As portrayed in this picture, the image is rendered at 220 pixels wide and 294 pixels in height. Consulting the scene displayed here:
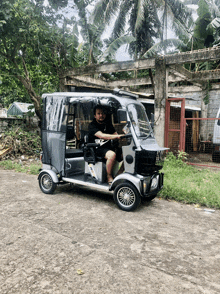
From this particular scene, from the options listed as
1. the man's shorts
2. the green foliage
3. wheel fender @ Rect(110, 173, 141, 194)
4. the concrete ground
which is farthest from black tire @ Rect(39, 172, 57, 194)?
the green foliage

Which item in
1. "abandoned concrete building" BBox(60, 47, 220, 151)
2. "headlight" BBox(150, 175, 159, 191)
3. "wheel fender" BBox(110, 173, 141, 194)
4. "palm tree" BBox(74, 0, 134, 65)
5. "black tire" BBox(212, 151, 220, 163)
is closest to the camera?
"wheel fender" BBox(110, 173, 141, 194)

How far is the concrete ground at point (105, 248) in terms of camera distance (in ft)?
7.83

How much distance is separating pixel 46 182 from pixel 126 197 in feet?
6.74

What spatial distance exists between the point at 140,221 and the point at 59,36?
8.80 m

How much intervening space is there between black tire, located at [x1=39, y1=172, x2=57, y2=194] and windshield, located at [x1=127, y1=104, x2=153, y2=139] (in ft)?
7.30

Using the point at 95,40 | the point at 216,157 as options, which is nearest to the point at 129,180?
the point at 216,157

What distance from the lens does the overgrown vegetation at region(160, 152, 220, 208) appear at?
501 centimetres

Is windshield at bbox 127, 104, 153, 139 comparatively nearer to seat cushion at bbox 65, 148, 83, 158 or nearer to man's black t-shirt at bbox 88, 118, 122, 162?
man's black t-shirt at bbox 88, 118, 122, 162

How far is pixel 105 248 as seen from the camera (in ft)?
10.0

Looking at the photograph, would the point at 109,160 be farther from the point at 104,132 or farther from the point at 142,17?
the point at 142,17

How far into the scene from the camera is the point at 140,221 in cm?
397

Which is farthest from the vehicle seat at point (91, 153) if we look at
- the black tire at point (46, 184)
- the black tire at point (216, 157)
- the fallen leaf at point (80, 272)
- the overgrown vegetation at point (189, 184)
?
the black tire at point (216, 157)

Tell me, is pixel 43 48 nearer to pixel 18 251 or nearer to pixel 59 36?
pixel 59 36

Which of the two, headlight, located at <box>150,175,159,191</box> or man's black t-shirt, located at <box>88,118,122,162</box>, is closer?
headlight, located at <box>150,175,159,191</box>
